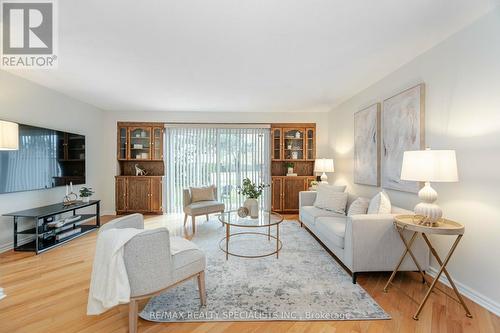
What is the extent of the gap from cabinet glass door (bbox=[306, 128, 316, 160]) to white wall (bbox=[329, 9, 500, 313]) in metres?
2.85

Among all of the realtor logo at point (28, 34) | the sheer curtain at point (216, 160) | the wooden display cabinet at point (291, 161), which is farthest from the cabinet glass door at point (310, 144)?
the realtor logo at point (28, 34)

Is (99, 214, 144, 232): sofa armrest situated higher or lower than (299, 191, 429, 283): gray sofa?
higher

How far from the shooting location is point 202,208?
3.90 meters

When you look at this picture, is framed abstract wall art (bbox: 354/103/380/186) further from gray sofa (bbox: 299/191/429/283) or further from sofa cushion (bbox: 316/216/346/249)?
gray sofa (bbox: 299/191/429/283)

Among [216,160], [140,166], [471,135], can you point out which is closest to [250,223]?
[471,135]

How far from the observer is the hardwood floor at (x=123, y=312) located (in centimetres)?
162

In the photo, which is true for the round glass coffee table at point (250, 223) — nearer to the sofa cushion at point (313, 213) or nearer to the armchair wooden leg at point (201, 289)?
the sofa cushion at point (313, 213)

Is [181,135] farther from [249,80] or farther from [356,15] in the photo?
[356,15]

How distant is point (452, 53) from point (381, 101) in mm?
1057

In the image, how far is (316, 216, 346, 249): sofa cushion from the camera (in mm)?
2454

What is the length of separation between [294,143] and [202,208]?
284 cm

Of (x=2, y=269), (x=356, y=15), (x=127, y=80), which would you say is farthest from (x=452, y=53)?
(x=2, y=269)

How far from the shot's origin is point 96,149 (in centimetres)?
475

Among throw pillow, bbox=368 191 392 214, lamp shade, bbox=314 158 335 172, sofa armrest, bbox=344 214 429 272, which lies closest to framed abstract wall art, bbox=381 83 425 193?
throw pillow, bbox=368 191 392 214
